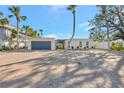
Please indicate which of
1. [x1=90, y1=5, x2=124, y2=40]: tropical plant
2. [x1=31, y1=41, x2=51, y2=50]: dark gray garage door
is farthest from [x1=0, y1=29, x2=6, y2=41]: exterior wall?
[x1=90, y1=5, x2=124, y2=40]: tropical plant

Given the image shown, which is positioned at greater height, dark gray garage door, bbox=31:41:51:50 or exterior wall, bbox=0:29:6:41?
exterior wall, bbox=0:29:6:41

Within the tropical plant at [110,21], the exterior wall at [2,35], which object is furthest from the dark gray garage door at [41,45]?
the tropical plant at [110,21]

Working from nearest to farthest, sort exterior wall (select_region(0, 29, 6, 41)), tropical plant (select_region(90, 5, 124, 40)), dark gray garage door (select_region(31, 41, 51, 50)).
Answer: tropical plant (select_region(90, 5, 124, 40))
dark gray garage door (select_region(31, 41, 51, 50))
exterior wall (select_region(0, 29, 6, 41))

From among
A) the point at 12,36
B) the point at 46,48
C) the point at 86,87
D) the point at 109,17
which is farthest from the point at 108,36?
the point at 12,36

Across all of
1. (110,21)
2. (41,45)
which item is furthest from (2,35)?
(110,21)

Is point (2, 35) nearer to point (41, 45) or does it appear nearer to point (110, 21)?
point (41, 45)

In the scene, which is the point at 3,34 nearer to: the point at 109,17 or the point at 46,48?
the point at 46,48

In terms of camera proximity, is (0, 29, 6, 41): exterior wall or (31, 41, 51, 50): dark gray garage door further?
(0, 29, 6, 41): exterior wall

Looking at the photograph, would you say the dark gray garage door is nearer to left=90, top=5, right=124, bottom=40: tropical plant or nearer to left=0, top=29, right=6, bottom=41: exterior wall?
left=0, top=29, right=6, bottom=41: exterior wall

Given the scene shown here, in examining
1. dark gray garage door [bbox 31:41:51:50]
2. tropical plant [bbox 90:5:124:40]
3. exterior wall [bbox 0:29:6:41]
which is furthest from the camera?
exterior wall [bbox 0:29:6:41]

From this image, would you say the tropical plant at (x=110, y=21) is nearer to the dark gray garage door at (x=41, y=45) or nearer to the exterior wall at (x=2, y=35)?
the dark gray garage door at (x=41, y=45)
